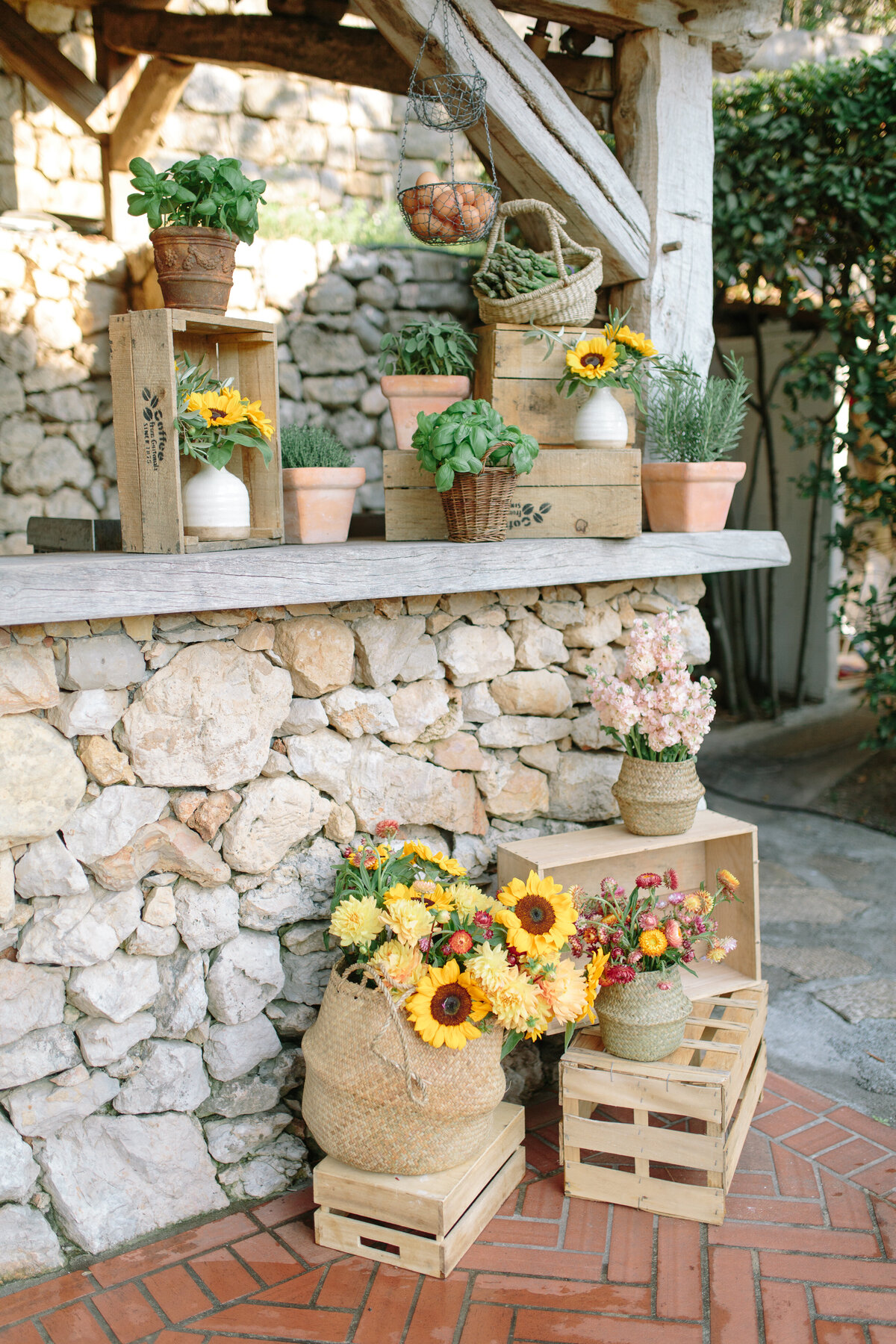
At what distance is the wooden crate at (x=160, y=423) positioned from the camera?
7.39 feet

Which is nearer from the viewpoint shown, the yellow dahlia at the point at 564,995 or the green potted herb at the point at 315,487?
the yellow dahlia at the point at 564,995

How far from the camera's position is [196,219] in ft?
7.74

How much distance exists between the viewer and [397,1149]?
7.36 feet

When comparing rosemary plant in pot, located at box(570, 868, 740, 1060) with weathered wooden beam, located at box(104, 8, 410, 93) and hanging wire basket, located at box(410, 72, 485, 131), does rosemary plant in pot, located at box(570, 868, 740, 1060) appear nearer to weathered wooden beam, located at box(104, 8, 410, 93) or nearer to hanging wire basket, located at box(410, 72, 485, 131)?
hanging wire basket, located at box(410, 72, 485, 131)

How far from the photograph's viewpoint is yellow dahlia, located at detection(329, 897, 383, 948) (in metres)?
2.32

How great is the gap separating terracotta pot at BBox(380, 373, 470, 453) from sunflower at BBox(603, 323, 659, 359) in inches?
15.2

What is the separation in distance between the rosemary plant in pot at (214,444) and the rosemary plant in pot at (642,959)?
1228 mm

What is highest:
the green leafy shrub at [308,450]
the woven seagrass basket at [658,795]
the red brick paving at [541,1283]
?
the green leafy shrub at [308,450]

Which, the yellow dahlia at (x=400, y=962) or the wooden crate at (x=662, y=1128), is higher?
the yellow dahlia at (x=400, y=962)

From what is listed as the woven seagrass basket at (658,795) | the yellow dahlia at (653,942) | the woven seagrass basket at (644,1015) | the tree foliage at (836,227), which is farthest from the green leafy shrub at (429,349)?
the tree foliage at (836,227)

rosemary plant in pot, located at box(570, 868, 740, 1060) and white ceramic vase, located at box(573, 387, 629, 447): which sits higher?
white ceramic vase, located at box(573, 387, 629, 447)

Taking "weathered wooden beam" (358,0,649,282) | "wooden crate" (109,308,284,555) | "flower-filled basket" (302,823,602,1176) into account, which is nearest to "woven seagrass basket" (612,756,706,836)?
"flower-filled basket" (302,823,602,1176)

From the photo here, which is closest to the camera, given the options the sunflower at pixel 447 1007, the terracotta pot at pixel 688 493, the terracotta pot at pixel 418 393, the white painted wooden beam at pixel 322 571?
the white painted wooden beam at pixel 322 571

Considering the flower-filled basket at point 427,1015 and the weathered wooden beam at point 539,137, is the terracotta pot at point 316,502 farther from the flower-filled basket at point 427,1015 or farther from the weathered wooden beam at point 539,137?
the weathered wooden beam at point 539,137
